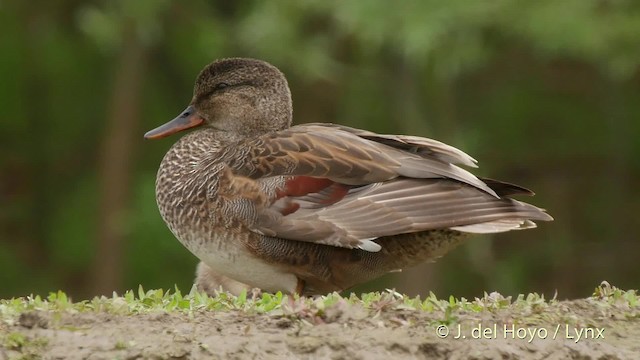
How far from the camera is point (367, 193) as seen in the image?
627 cm

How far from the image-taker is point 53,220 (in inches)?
597

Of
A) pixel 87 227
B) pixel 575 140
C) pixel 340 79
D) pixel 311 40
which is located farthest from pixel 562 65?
pixel 87 227

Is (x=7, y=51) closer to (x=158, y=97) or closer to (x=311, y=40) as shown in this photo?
(x=158, y=97)

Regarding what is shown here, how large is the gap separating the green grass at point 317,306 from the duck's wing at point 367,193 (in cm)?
51

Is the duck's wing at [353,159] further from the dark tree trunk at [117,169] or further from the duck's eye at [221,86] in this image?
the dark tree trunk at [117,169]

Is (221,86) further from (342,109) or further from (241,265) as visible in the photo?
(342,109)

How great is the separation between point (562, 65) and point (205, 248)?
10096mm

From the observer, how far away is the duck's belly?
628 cm

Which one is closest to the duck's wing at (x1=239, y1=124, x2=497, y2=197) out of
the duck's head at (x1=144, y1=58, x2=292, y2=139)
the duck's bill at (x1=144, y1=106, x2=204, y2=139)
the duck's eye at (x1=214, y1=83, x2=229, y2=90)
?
the duck's head at (x1=144, y1=58, x2=292, y2=139)

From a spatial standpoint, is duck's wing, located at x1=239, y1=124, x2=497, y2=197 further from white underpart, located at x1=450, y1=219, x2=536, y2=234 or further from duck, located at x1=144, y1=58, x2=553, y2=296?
white underpart, located at x1=450, y1=219, x2=536, y2=234

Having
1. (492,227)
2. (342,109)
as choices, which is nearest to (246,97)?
(492,227)

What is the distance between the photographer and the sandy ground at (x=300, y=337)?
4.71 meters

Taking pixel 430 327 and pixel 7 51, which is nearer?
pixel 430 327

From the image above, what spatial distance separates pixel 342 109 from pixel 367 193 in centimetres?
800
